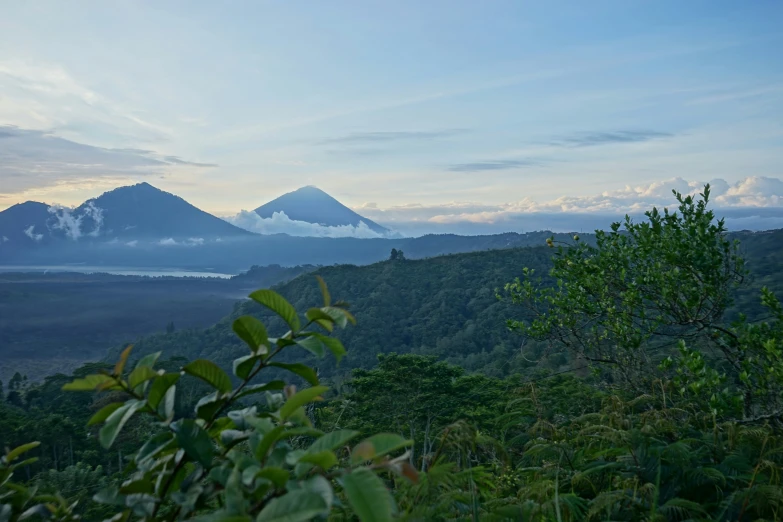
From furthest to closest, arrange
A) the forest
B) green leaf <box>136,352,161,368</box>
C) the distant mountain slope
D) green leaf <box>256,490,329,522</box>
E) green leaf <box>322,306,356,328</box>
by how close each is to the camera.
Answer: the forest
the distant mountain slope
green leaf <box>322,306,356,328</box>
green leaf <box>136,352,161,368</box>
green leaf <box>256,490,329,522</box>

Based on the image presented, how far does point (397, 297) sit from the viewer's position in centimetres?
7506

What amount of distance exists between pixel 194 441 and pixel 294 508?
0.32 meters

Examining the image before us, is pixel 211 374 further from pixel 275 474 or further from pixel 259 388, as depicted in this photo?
pixel 275 474

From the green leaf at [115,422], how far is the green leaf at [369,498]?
1.58ft

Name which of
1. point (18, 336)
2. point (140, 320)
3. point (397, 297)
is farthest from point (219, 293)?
point (397, 297)

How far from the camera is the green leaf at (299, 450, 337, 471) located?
0.97 metres

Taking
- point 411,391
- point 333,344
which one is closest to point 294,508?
point 333,344

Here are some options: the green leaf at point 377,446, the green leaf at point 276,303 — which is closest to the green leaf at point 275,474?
the green leaf at point 377,446

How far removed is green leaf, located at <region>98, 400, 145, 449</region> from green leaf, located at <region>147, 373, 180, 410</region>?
22 millimetres

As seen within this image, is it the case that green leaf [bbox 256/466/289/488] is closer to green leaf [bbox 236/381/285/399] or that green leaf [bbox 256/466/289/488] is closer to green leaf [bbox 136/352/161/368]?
green leaf [bbox 236/381/285/399]

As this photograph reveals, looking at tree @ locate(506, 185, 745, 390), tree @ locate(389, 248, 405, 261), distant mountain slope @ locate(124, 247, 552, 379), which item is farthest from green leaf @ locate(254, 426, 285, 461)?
tree @ locate(389, 248, 405, 261)

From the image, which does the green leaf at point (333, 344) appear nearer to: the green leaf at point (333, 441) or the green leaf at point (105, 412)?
the green leaf at point (333, 441)

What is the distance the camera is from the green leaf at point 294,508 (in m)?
0.85

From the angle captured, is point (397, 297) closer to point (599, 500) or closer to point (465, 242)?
point (599, 500)
